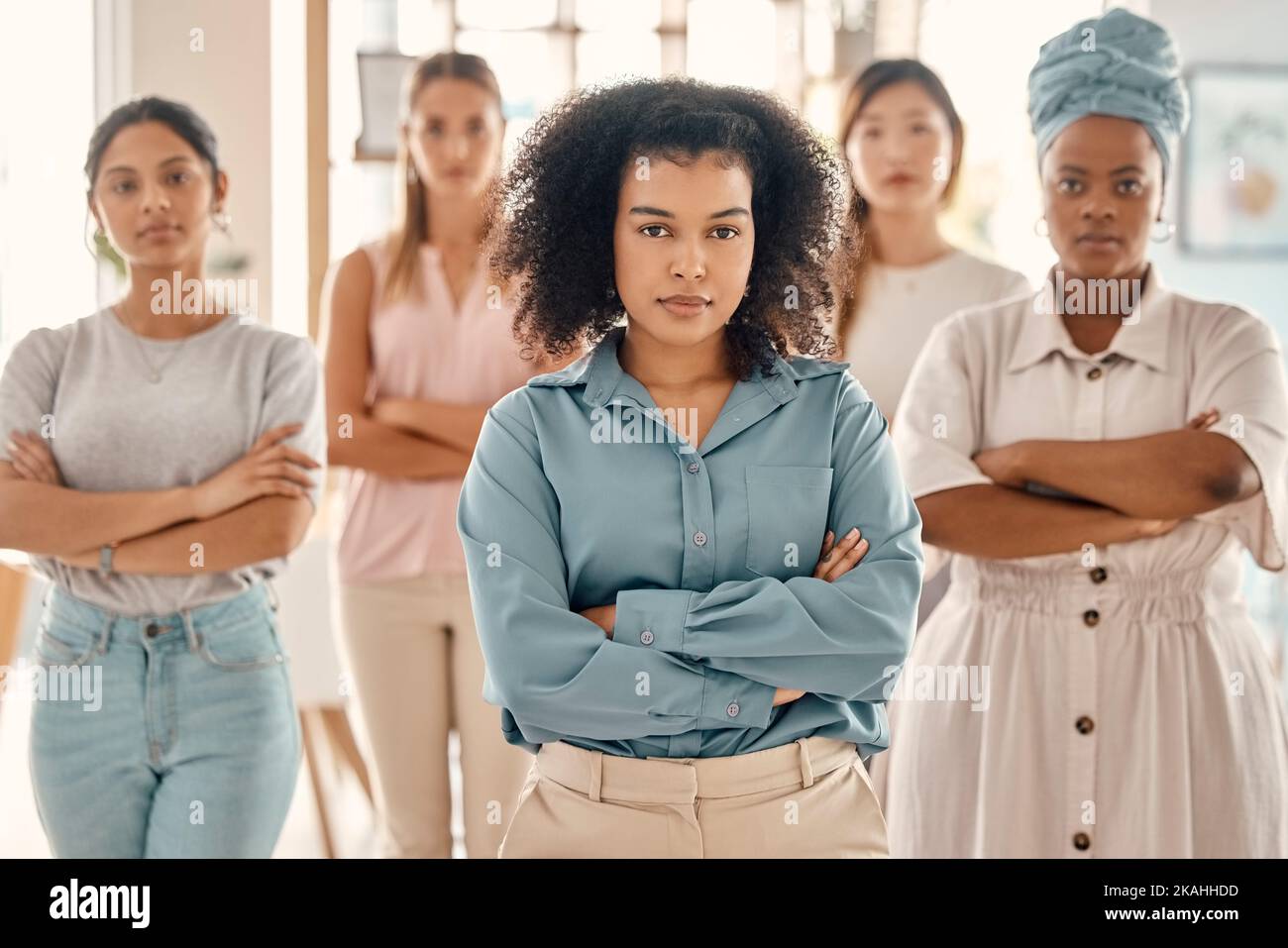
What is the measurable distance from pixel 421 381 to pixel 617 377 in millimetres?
940

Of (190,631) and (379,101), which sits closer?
(190,631)

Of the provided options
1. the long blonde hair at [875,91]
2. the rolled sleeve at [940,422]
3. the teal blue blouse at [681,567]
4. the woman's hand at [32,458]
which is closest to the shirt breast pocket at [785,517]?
the teal blue blouse at [681,567]

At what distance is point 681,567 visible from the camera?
4.53ft

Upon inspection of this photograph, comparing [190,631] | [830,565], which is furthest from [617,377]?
[190,631]

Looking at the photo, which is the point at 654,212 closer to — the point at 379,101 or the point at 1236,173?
the point at 379,101

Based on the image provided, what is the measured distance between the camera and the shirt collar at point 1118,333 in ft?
5.99

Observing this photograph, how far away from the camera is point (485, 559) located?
4.49 ft

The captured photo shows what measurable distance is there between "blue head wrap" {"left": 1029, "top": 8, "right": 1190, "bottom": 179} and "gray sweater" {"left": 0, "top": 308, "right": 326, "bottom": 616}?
1151 millimetres

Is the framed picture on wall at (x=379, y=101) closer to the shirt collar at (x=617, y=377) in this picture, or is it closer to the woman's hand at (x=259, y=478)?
the woman's hand at (x=259, y=478)

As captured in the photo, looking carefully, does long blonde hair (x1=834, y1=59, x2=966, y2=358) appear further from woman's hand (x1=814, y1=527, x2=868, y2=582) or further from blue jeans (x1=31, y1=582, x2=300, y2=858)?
blue jeans (x1=31, y1=582, x2=300, y2=858)
